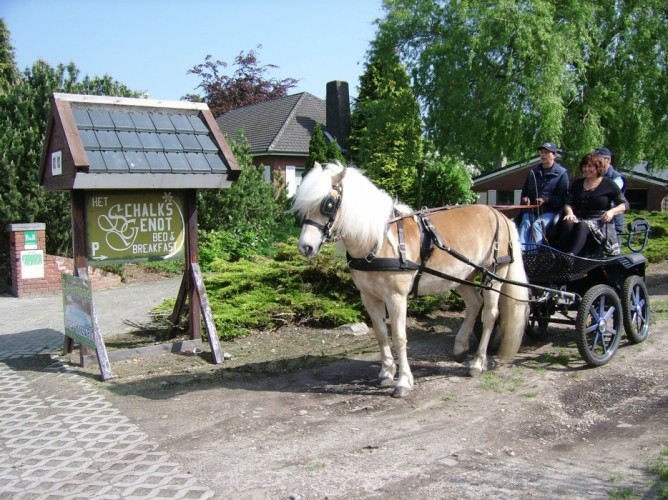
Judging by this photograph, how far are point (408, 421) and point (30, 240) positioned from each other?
989 centimetres

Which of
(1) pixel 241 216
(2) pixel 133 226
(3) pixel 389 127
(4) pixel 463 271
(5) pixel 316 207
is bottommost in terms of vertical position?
(4) pixel 463 271

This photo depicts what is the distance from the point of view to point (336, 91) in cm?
3300

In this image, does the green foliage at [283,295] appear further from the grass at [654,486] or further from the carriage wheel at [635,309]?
the grass at [654,486]

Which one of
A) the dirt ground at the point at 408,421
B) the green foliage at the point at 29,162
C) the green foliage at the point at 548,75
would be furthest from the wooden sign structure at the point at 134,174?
the green foliage at the point at 548,75

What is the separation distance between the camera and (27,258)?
12188 mm

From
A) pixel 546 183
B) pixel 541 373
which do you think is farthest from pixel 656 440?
pixel 546 183

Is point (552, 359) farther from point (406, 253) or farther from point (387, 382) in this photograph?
point (406, 253)

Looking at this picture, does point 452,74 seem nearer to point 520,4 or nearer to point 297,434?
point 520,4

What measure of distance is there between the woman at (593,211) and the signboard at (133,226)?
439 centimetres

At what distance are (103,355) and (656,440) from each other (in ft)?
16.8

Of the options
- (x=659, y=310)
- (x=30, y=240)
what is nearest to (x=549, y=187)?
(x=659, y=310)

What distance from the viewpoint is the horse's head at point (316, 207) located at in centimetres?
506

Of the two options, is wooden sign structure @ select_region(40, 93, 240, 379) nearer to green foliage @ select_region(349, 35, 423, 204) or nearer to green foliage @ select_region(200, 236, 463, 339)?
green foliage @ select_region(200, 236, 463, 339)

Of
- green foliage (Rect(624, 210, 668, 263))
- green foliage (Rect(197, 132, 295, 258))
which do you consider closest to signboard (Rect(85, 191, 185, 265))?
green foliage (Rect(197, 132, 295, 258))
